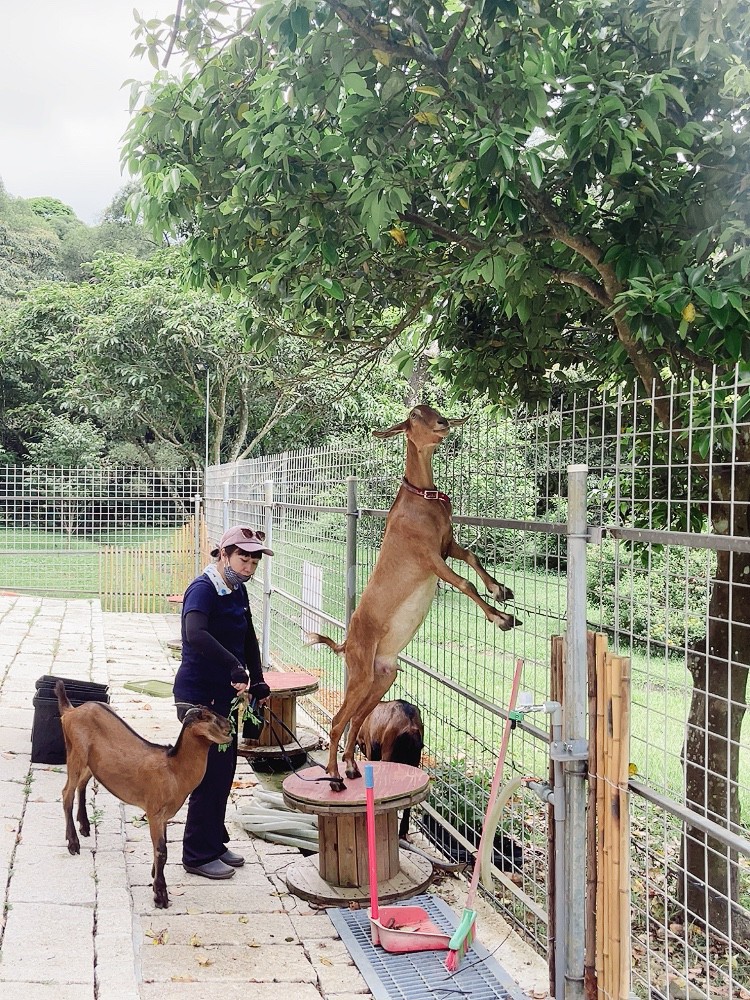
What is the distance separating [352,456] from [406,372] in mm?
1997

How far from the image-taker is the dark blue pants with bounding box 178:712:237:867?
5.50 meters

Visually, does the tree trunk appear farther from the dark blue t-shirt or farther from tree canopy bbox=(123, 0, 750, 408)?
the dark blue t-shirt

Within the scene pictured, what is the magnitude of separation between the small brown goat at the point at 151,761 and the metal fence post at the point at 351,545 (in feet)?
7.19

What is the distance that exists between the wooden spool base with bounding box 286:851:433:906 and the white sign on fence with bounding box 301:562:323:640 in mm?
3113

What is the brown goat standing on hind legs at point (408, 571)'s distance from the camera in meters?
4.69

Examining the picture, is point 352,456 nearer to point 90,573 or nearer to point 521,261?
point 521,261

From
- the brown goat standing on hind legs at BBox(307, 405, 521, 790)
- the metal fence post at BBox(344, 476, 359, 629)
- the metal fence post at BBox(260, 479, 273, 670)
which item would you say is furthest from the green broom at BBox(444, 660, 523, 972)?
the metal fence post at BBox(260, 479, 273, 670)

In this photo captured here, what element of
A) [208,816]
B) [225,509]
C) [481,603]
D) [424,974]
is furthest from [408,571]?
[225,509]

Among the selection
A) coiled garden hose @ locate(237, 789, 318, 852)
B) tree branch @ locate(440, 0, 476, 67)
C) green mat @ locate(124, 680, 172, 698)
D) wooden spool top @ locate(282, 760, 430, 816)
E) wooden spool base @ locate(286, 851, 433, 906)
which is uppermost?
tree branch @ locate(440, 0, 476, 67)

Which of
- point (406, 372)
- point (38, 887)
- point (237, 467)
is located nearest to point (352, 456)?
point (406, 372)

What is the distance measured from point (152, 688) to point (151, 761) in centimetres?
569

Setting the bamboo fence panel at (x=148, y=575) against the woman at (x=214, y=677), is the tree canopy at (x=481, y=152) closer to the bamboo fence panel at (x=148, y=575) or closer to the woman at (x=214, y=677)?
the woman at (x=214, y=677)

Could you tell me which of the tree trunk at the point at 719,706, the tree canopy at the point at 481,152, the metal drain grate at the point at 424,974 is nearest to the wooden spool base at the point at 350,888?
the metal drain grate at the point at 424,974

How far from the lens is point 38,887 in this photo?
4875 millimetres
